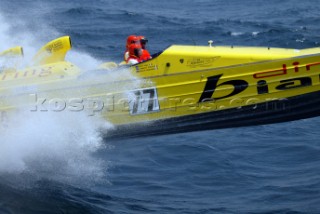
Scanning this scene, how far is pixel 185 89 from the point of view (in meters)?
11.5

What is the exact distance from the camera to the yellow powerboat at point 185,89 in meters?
11.3

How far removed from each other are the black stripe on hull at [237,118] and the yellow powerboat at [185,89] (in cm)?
2

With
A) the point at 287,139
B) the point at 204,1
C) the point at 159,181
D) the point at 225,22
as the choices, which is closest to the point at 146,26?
the point at 225,22

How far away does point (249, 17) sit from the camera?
2653 cm

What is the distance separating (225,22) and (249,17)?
1.70 meters

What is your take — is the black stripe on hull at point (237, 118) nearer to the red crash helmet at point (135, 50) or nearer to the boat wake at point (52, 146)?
the boat wake at point (52, 146)

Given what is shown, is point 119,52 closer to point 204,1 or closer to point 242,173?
point 242,173

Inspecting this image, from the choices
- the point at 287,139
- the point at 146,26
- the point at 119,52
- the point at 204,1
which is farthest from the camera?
the point at 204,1

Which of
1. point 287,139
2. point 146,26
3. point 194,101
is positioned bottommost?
point 287,139

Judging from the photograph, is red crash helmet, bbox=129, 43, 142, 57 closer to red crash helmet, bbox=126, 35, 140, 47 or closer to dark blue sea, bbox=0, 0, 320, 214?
red crash helmet, bbox=126, 35, 140, 47

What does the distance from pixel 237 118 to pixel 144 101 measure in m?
1.78

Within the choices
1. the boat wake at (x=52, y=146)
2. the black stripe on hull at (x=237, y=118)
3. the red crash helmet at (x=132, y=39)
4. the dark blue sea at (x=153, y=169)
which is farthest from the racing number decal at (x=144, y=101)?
the red crash helmet at (x=132, y=39)

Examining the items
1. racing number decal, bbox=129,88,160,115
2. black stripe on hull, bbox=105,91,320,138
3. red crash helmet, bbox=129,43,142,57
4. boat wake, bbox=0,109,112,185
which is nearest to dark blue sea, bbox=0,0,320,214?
boat wake, bbox=0,109,112,185

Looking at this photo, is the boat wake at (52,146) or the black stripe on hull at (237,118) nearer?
the black stripe on hull at (237,118)
